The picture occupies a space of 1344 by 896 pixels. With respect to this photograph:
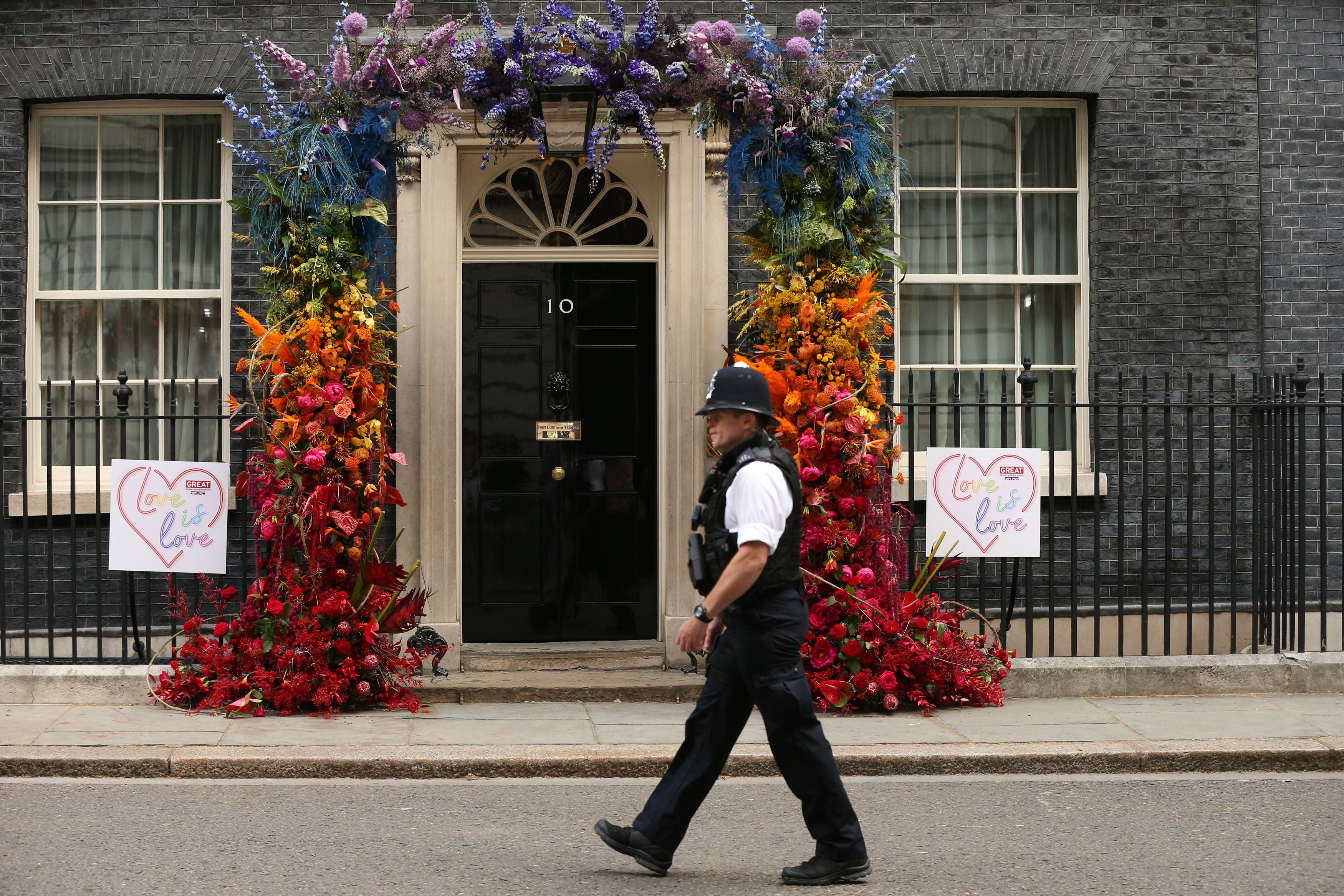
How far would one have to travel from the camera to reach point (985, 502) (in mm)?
8320

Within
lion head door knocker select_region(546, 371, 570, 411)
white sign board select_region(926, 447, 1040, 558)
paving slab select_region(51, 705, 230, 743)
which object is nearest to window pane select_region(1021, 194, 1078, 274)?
white sign board select_region(926, 447, 1040, 558)

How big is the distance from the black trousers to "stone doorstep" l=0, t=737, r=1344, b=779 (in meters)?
1.85

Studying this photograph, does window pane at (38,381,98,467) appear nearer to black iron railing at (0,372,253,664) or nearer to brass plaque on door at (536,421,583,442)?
black iron railing at (0,372,253,664)

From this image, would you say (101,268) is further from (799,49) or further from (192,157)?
(799,49)

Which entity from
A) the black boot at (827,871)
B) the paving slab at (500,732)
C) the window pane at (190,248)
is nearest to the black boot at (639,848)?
the black boot at (827,871)

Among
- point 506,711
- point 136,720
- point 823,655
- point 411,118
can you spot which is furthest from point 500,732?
point 411,118

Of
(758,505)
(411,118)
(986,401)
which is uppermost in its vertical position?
(411,118)

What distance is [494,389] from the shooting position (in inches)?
366

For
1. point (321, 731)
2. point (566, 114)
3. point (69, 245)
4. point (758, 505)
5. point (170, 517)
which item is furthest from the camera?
point (69, 245)

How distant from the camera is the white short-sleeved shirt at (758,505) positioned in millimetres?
4734

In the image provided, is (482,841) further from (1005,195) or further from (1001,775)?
(1005,195)

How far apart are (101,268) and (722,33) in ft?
15.7

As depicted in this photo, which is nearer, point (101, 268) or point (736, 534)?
point (736, 534)

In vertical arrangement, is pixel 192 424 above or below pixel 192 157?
below
